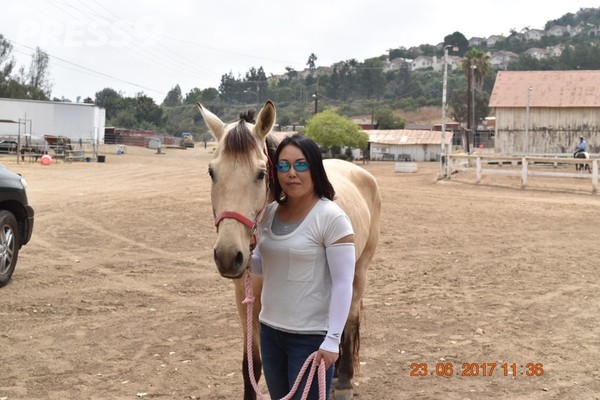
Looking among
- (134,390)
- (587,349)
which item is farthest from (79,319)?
(587,349)

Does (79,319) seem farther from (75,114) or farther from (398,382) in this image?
(75,114)

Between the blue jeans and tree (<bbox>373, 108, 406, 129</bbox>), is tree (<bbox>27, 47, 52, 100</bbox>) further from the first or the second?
the blue jeans

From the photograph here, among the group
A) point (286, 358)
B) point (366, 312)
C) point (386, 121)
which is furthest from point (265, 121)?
point (386, 121)

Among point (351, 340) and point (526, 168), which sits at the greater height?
point (526, 168)

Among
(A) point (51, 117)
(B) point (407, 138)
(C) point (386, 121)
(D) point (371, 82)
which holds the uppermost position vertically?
(D) point (371, 82)

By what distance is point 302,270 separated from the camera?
2520mm

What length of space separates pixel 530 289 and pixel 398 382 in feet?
11.1

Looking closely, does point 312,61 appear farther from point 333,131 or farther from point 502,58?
point 333,131

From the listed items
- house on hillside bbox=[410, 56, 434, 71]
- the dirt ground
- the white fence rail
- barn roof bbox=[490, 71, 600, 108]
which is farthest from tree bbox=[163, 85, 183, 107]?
the dirt ground

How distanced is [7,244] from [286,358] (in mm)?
5265

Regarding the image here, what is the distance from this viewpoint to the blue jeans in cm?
252

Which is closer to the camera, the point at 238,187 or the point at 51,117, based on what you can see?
the point at 238,187

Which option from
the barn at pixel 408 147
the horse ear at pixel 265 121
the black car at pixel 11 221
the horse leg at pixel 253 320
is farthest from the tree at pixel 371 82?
the horse ear at pixel 265 121

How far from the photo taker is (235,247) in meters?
2.38
